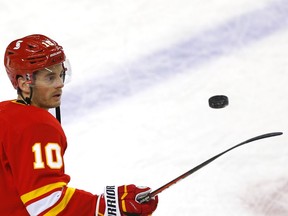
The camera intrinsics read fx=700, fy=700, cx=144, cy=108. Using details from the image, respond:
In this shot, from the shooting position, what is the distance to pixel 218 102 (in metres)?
3.09

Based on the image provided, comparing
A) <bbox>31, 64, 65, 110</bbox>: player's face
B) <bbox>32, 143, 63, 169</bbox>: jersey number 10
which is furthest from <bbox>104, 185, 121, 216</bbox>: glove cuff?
<bbox>31, 64, 65, 110</bbox>: player's face

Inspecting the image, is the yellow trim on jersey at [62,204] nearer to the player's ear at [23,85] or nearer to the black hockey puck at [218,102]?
the player's ear at [23,85]

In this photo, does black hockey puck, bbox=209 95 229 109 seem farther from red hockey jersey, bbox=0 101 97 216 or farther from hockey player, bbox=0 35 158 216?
red hockey jersey, bbox=0 101 97 216

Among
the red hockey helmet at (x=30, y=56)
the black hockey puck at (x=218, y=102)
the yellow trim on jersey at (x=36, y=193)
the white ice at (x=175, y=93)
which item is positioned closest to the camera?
the yellow trim on jersey at (x=36, y=193)

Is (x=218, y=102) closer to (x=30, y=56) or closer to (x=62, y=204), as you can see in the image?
(x=30, y=56)

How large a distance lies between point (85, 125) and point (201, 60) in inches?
30.0

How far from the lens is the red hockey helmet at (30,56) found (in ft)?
6.31

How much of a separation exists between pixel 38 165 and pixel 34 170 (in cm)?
2

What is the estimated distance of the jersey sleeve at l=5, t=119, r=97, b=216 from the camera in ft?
5.56

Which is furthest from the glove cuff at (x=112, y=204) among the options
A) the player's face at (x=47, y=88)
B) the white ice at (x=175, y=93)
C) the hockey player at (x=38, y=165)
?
the white ice at (x=175, y=93)

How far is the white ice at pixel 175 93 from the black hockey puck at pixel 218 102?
3cm

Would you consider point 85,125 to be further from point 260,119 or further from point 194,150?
point 260,119

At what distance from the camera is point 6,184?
70.2 inches

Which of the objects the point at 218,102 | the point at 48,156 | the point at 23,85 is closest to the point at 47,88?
the point at 23,85
